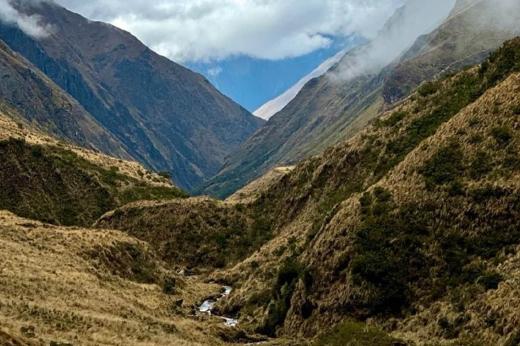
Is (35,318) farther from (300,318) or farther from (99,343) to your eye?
(300,318)

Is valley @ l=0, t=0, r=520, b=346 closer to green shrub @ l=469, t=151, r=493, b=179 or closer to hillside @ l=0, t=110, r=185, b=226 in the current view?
green shrub @ l=469, t=151, r=493, b=179

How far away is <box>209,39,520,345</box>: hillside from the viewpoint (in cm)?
6169

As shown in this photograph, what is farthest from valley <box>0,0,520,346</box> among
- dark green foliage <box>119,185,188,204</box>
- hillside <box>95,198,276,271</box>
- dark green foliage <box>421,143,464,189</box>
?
dark green foliage <box>119,185,188,204</box>

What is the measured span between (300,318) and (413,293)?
15002 mm

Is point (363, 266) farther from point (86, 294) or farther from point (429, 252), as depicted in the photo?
point (86, 294)

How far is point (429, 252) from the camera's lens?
71.2 metres

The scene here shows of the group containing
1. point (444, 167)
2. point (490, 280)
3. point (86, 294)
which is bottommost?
point (490, 280)

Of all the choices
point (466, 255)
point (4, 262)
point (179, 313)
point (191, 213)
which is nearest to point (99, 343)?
A: point (4, 262)

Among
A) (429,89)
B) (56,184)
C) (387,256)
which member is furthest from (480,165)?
(56,184)

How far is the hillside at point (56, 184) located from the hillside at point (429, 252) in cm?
7870

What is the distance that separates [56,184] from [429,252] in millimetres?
123067

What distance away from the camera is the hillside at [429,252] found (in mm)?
61688

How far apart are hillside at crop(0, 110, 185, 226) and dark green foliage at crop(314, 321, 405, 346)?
112 metres

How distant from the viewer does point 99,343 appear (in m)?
51.5
